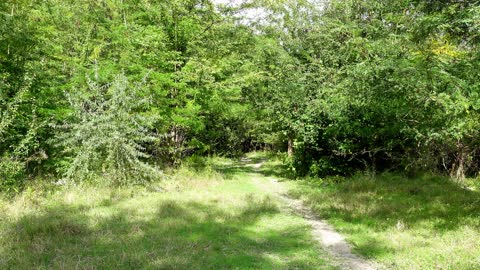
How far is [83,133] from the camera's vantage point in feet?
40.8

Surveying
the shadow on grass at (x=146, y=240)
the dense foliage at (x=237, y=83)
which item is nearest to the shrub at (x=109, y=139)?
the dense foliage at (x=237, y=83)

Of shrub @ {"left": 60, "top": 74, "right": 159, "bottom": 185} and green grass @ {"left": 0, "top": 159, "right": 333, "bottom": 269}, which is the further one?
shrub @ {"left": 60, "top": 74, "right": 159, "bottom": 185}

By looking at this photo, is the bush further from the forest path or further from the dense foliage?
the forest path

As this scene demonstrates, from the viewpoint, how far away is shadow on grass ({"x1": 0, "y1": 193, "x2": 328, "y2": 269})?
6836 mm

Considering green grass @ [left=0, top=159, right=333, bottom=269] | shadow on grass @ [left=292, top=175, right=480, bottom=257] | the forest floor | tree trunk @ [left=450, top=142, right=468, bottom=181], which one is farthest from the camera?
tree trunk @ [left=450, top=142, right=468, bottom=181]

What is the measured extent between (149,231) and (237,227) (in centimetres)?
230

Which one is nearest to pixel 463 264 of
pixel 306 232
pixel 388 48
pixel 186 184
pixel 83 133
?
pixel 306 232

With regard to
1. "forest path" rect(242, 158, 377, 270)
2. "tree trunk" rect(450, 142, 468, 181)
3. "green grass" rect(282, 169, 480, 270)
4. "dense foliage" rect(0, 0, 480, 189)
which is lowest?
"forest path" rect(242, 158, 377, 270)

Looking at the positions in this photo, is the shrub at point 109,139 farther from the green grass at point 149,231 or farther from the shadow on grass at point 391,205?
the shadow on grass at point 391,205

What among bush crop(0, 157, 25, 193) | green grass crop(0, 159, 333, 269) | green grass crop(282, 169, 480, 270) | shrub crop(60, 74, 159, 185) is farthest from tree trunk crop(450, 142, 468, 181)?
bush crop(0, 157, 25, 193)

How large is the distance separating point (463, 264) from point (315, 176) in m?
11.3

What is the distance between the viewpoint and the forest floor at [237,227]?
23.4ft

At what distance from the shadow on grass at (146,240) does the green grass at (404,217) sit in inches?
67.0

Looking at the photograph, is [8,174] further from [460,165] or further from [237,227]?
[460,165]
